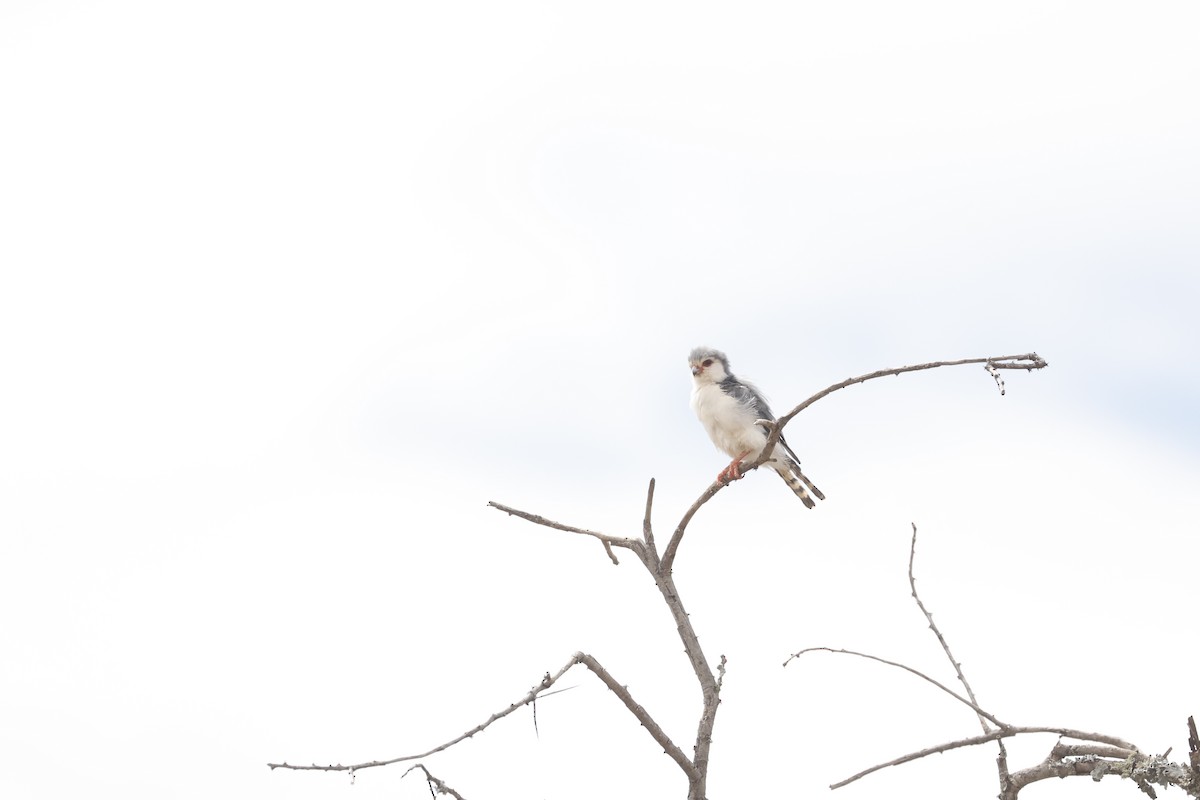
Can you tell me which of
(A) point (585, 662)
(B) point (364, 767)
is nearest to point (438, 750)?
(B) point (364, 767)

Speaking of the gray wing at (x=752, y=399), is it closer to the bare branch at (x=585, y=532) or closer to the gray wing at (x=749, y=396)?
the gray wing at (x=749, y=396)

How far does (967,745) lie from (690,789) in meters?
1.50

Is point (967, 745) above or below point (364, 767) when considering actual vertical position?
below

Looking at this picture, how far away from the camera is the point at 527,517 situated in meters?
5.33

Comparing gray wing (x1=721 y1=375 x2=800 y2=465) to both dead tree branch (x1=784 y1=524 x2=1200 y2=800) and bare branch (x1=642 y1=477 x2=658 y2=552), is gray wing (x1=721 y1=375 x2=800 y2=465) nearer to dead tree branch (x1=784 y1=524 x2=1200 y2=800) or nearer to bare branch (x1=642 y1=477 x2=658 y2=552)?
bare branch (x1=642 y1=477 x2=658 y2=552)

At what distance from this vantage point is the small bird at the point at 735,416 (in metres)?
11.9

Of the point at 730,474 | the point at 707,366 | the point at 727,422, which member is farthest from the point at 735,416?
the point at 730,474

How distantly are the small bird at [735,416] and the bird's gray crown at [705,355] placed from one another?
1 cm

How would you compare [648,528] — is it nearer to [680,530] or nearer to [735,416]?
[680,530]

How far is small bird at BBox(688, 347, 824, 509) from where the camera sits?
1187cm

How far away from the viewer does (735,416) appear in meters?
11.9

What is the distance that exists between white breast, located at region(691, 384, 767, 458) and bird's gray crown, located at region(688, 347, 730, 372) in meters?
0.38

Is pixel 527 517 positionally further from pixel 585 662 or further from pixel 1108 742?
pixel 1108 742

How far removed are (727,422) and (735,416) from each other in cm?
10
